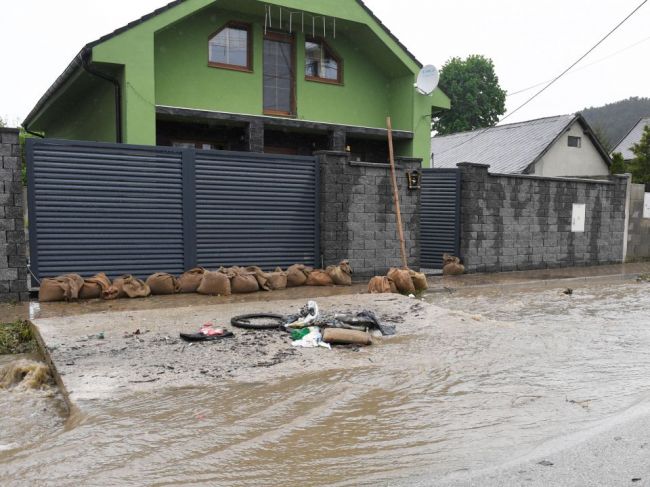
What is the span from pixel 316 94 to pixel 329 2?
235 centimetres

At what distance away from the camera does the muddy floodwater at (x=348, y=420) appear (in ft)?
11.1

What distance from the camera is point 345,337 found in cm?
613

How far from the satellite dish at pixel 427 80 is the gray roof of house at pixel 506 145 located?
9528 millimetres

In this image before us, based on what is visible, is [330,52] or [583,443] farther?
[330,52]

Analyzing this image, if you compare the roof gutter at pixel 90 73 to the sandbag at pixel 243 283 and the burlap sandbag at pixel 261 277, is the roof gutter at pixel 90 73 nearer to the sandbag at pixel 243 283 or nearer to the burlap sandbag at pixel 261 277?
the burlap sandbag at pixel 261 277

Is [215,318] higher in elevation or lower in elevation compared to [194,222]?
lower

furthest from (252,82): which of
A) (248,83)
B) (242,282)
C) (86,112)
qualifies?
(242,282)

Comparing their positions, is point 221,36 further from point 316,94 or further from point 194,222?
point 194,222

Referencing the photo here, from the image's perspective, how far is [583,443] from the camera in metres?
3.82

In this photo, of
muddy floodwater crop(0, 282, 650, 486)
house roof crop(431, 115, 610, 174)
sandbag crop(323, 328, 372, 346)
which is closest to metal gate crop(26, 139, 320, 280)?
sandbag crop(323, 328, 372, 346)

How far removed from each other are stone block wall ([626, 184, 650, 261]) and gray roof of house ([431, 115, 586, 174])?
7.63 metres

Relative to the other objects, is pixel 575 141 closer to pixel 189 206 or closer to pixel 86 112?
pixel 86 112

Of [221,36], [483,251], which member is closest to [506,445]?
[483,251]

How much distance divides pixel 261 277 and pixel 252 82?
687cm
